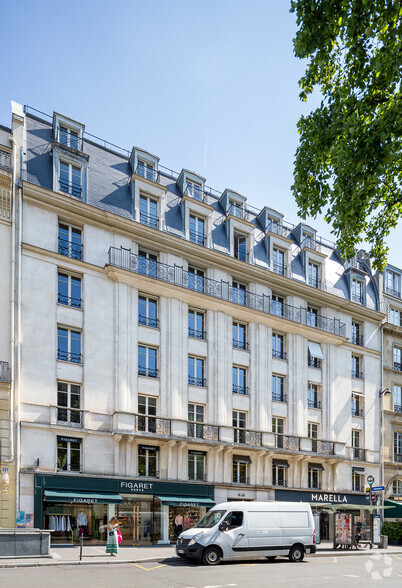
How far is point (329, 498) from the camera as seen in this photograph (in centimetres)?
3394

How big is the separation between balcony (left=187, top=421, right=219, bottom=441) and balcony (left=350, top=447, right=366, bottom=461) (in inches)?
458

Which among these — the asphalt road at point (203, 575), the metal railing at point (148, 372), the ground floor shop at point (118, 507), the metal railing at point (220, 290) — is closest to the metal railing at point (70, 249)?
the metal railing at point (220, 290)

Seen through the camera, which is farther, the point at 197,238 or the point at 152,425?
the point at 197,238

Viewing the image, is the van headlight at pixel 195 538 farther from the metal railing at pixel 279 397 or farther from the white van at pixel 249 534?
the metal railing at pixel 279 397

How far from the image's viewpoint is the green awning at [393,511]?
119ft

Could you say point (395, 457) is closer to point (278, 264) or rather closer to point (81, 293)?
point (278, 264)

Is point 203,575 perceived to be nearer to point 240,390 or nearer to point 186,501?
point 186,501

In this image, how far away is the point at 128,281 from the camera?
1102 inches

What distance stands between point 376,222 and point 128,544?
63.2ft

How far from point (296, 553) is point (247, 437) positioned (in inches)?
414

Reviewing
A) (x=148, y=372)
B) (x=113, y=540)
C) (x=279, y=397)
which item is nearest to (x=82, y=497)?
(x=113, y=540)

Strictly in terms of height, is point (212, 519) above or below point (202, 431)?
below

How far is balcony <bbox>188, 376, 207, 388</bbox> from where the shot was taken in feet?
97.3

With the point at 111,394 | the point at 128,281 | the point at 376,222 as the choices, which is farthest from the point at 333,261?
the point at 376,222
